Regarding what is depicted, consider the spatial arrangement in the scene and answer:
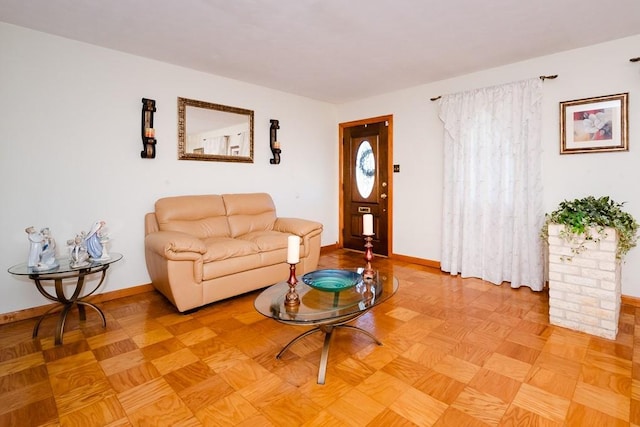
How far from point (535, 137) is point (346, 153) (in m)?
2.69

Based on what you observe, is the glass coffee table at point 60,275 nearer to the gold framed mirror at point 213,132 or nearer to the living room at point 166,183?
the living room at point 166,183

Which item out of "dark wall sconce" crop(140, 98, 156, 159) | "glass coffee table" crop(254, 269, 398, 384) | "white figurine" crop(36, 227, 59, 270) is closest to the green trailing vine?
"glass coffee table" crop(254, 269, 398, 384)

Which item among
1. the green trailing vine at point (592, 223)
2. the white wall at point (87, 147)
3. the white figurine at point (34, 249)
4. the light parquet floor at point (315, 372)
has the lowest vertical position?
the light parquet floor at point (315, 372)

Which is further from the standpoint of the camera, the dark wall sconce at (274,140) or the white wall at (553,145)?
the dark wall sconce at (274,140)

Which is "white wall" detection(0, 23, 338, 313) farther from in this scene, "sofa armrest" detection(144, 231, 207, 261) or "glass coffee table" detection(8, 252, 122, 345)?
"sofa armrest" detection(144, 231, 207, 261)

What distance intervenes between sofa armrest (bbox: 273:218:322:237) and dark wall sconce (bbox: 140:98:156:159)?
5.23 ft

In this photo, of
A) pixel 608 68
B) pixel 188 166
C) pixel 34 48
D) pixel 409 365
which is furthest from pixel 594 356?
pixel 34 48

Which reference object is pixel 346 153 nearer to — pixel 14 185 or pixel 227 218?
pixel 227 218

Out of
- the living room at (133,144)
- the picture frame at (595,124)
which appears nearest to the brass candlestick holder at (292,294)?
the living room at (133,144)

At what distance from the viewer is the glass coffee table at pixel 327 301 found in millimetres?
1818

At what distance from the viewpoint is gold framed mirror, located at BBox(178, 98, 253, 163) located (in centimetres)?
367

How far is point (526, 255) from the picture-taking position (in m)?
3.44

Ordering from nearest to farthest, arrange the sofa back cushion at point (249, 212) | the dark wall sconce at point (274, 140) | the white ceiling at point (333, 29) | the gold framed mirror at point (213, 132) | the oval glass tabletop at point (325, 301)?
1. the oval glass tabletop at point (325, 301)
2. the white ceiling at point (333, 29)
3. the gold framed mirror at point (213, 132)
4. the sofa back cushion at point (249, 212)
5. the dark wall sconce at point (274, 140)

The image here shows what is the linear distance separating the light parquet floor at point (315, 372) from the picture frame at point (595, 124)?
1.50 meters
